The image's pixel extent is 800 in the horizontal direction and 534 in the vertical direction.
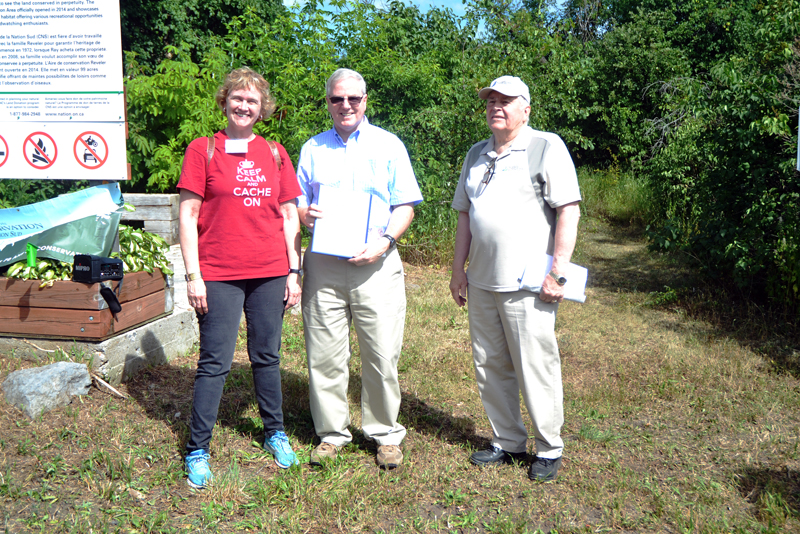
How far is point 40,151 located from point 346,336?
256 cm

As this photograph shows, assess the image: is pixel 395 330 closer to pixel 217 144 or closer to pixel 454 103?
pixel 217 144

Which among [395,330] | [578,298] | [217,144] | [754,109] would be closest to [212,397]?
[395,330]

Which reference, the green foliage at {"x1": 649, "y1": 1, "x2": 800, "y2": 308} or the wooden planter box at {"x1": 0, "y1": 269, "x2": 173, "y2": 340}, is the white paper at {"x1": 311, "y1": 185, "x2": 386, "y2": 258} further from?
the green foliage at {"x1": 649, "y1": 1, "x2": 800, "y2": 308}

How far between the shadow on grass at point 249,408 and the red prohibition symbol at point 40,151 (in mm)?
1578

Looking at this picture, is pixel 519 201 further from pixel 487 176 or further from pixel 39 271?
pixel 39 271

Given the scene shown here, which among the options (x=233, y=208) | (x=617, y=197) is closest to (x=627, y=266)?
(x=617, y=197)

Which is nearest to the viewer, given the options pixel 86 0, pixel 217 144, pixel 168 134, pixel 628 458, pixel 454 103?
pixel 217 144

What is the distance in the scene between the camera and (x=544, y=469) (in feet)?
10.7

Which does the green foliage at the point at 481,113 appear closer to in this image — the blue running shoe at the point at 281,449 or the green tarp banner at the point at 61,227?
the green tarp banner at the point at 61,227

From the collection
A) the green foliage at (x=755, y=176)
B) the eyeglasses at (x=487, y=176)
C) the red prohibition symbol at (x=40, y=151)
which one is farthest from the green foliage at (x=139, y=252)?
the green foliage at (x=755, y=176)

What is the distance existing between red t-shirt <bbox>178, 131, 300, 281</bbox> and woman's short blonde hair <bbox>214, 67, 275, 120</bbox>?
0.64 ft

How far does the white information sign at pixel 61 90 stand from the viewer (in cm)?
396

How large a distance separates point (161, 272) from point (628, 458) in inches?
135

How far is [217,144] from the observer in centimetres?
309
